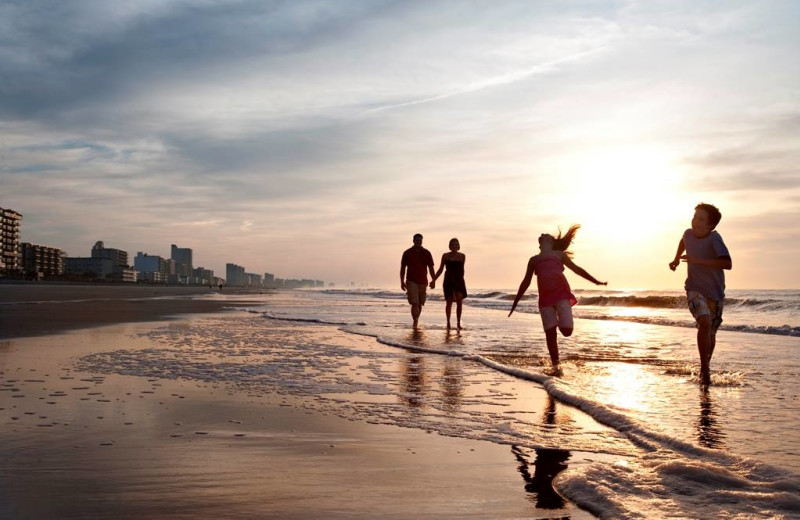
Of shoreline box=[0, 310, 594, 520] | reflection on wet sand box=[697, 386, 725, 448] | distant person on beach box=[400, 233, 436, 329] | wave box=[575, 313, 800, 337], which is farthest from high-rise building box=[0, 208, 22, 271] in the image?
reflection on wet sand box=[697, 386, 725, 448]

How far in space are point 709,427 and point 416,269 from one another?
1162cm

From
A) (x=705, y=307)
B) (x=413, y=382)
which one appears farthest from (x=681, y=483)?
(x=705, y=307)

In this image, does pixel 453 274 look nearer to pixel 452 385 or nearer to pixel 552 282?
pixel 552 282

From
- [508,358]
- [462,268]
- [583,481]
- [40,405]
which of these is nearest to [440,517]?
[583,481]

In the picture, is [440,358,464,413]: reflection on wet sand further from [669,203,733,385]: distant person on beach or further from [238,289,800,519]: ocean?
[669,203,733,385]: distant person on beach

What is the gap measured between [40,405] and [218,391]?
5.14 feet

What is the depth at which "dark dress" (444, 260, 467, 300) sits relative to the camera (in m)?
16.3

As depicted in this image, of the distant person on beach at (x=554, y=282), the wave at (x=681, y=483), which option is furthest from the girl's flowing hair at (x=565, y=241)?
the wave at (x=681, y=483)

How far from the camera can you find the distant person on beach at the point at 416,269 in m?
16.2

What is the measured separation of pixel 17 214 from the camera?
190625mm

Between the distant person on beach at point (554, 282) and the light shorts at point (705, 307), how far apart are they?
1.29 m

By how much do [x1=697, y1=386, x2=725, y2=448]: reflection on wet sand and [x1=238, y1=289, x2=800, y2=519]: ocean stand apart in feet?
0.04

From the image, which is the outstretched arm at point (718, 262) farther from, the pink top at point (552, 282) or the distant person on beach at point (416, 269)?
the distant person on beach at point (416, 269)

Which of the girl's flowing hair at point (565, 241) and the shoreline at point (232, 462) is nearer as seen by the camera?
the shoreline at point (232, 462)
